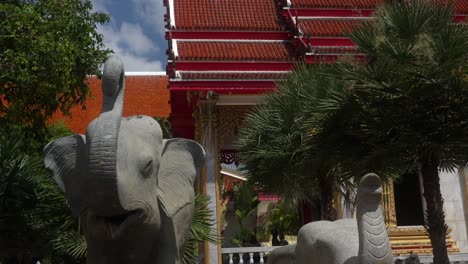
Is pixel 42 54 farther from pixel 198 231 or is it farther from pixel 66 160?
pixel 66 160

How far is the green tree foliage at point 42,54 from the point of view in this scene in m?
8.45

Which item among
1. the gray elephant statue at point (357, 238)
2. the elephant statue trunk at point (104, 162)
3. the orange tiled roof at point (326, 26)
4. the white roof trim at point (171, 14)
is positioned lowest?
the gray elephant statue at point (357, 238)

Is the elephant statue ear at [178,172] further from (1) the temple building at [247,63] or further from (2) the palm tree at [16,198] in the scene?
(1) the temple building at [247,63]

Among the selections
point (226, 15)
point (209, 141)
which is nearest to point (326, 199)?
point (209, 141)

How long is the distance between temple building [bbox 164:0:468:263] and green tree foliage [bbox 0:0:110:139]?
13.3 ft

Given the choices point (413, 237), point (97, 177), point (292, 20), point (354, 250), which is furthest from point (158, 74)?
point (97, 177)

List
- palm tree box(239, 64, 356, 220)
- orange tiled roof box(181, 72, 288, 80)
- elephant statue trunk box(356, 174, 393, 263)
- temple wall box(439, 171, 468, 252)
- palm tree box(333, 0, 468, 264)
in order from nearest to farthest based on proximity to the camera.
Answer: elephant statue trunk box(356, 174, 393, 263) → palm tree box(333, 0, 468, 264) → palm tree box(239, 64, 356, 220) → orange tiled roof box(181, 72, 288, 80) → temple wall box(439, 171, 468, 252)

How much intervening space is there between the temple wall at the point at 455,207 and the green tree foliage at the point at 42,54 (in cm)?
898

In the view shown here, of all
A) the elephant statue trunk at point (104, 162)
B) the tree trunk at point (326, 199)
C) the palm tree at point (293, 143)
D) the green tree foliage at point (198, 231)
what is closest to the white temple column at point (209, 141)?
the palm tree at point (293, 143)

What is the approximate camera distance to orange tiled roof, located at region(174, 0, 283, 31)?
51.4 feet

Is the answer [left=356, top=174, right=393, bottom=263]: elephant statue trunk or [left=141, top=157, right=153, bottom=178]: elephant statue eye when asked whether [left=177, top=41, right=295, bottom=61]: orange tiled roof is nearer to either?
[left=356, top=174, right=393, bottom=263]: elephant statue trunk

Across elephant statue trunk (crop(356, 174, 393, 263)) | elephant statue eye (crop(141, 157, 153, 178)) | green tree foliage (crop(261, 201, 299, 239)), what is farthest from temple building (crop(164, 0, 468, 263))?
green tree foliage (crop(261, 201, 299, 239))

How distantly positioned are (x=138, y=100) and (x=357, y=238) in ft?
64.9

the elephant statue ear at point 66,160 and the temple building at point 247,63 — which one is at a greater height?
the temple building at point 247,63
